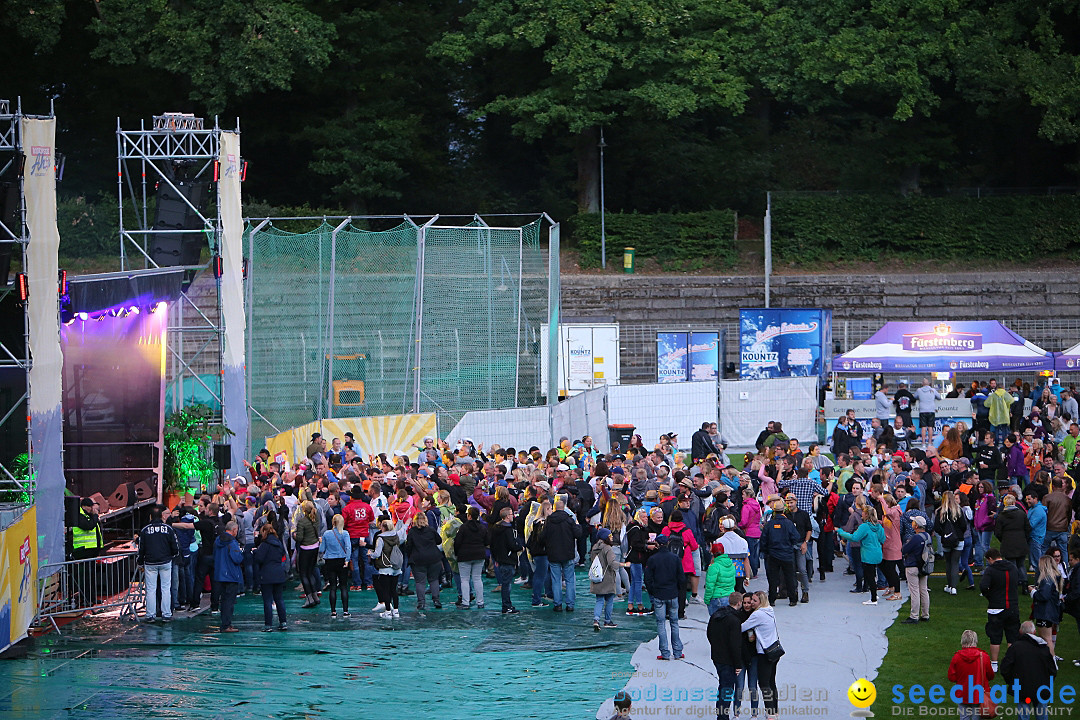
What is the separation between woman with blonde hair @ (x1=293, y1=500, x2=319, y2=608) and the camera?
48.6ft

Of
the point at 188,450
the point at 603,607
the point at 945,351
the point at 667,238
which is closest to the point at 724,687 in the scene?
the point at 603,607

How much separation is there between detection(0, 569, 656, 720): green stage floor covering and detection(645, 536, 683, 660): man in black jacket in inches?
20.8

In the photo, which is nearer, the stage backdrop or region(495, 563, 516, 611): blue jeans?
region(495, 563, 516, 611): blue jeans

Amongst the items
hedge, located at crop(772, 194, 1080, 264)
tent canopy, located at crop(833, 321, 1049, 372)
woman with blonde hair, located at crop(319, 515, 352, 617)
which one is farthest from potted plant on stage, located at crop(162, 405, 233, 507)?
hedge, located at crop(772, 194, 1080, 264)

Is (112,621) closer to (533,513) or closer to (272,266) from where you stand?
(533,513)

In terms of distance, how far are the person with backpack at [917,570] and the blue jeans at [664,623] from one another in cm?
291

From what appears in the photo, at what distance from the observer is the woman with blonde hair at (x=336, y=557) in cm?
1468

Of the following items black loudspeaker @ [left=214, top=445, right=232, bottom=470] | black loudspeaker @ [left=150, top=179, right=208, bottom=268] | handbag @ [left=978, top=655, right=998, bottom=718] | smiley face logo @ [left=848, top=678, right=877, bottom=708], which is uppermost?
black loudspeaker @ [left=150, top=179, right=208, bottom=268]

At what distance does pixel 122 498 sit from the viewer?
18.8 m

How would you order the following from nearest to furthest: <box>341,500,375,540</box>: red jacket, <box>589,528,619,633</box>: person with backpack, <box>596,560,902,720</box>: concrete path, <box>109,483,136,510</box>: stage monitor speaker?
<box>596,560,902,720</box>: concrete path < <box>589,528,619,633</box>: person with backpack < <box>341,500,375,540</box>: red jacket < <box>109,483,136,510</box>: stage monitor speaker

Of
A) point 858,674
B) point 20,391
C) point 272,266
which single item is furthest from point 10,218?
point 858,674

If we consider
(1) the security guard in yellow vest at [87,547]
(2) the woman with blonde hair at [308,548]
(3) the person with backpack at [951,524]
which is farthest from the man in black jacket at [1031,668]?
(1) the security guard in yellow vest at [87,547]

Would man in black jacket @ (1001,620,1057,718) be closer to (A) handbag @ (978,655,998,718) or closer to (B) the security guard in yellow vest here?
(A) handbag @ (978,655,998,718)

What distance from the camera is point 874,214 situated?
38.7 meters
